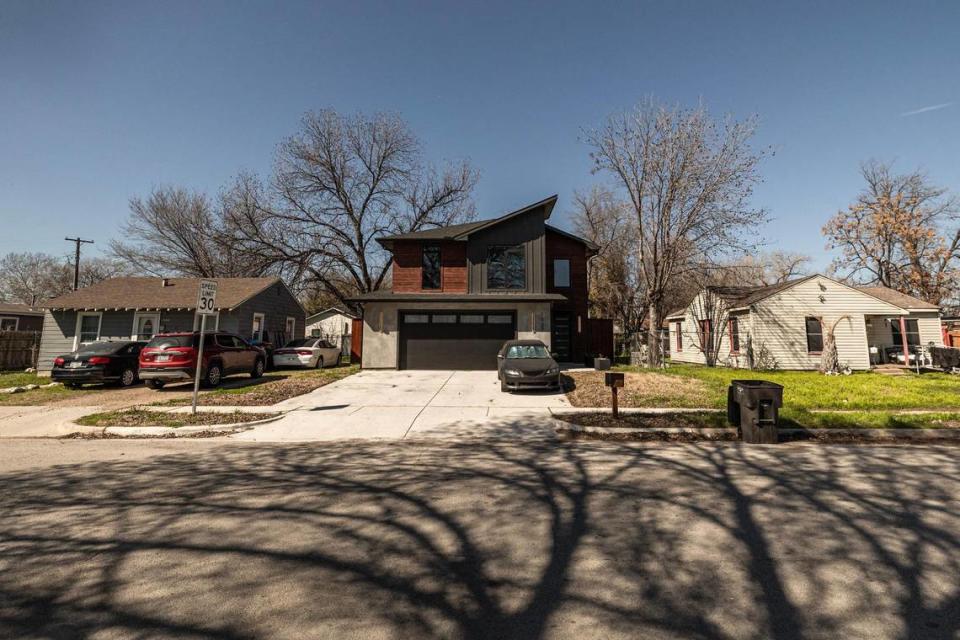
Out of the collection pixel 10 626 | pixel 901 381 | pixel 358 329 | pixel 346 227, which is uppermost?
pixel 346 227

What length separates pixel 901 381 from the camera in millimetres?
13641

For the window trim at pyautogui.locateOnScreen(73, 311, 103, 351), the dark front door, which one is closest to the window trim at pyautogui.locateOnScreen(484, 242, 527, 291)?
the dark front door

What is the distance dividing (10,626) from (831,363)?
2371 centimetres

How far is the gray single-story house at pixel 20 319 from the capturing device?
91.4ft

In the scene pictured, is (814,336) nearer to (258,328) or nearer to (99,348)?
(258,328)

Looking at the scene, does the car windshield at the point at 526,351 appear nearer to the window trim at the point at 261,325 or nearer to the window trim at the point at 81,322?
the window trim at the point at 261,325

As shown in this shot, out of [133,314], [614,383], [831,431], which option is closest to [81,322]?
[133,314]

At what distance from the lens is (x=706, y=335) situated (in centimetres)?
2241

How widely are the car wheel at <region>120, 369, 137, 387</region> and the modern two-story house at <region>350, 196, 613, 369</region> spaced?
26.5 feet

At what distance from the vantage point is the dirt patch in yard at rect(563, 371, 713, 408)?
396 inches

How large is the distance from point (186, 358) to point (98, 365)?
356 centimetres

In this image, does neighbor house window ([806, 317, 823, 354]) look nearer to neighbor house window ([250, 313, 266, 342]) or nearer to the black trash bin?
the black trash bin

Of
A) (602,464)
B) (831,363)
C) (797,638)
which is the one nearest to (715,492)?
(602,464)

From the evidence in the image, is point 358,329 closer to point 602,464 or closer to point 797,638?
point 602,464
